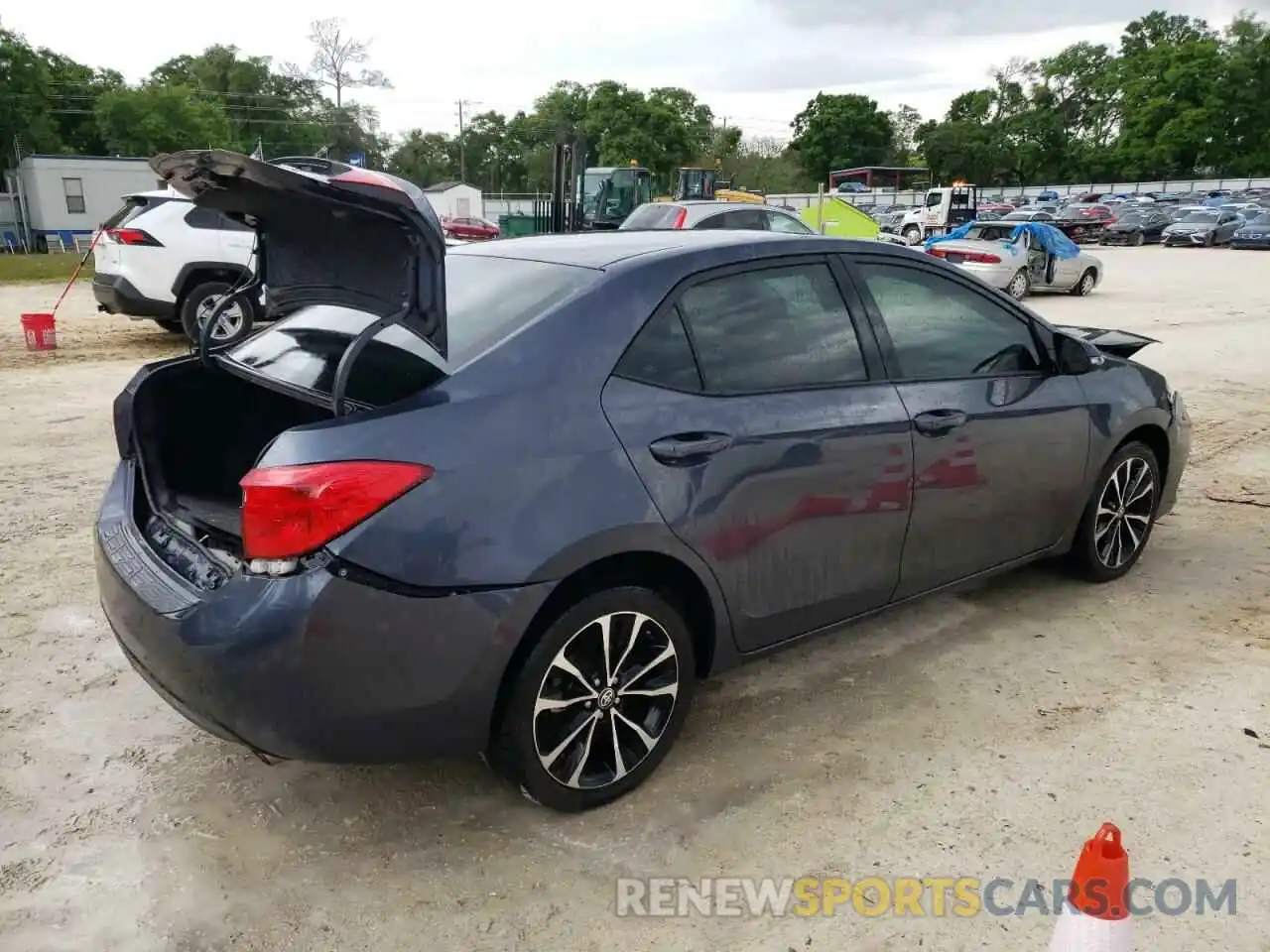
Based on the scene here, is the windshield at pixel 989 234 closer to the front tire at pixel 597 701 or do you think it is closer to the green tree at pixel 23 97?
the front tire at pixel 597 701

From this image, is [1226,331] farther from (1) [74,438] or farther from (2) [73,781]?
(2) [73,781]

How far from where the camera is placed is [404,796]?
298 centimetres

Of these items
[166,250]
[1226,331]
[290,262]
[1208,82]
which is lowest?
[1226,331]

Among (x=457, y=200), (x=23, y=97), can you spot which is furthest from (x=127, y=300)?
(x=23, y=97)

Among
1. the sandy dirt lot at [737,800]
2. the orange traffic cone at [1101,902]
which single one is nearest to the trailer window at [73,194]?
the sandy dirt lot at [737,800]

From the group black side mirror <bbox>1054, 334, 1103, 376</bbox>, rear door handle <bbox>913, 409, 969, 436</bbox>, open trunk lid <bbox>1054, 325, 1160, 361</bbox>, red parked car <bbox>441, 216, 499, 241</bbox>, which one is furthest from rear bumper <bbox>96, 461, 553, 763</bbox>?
red parked car <bbox>441, 216, 499, 241</bbox>

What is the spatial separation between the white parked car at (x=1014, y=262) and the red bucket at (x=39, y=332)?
1352cm

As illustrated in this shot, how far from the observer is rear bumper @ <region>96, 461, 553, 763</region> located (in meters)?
2.33

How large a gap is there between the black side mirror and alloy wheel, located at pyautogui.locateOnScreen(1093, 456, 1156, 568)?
60 cm

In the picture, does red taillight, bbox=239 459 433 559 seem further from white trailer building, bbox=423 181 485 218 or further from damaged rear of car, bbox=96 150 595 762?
white trailer building, bbox=423 181 485 218

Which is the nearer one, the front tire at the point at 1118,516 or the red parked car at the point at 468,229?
the front tire at the point at 1118,516

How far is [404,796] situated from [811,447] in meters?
1.65

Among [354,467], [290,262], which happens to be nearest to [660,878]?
[354,467]

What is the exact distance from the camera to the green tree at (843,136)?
99.4 meters
